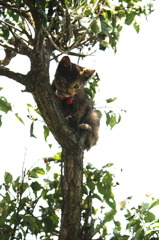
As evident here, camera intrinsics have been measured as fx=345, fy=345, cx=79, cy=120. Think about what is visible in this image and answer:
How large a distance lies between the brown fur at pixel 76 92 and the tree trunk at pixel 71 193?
1.17 m

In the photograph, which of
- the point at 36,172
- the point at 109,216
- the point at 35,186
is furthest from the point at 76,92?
the point at 109,216

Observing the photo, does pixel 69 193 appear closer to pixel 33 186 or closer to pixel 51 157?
pixel 33 186

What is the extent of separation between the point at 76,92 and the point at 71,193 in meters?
2.04

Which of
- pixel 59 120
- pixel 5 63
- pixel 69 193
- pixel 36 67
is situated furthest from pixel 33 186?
pixel 5 63

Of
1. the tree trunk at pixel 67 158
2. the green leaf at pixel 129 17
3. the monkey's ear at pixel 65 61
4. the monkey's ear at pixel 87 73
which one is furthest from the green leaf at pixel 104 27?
the monkey's ear at pixel 65 61

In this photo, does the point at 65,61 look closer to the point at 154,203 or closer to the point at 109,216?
the point at 109,216

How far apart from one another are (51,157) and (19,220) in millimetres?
1020

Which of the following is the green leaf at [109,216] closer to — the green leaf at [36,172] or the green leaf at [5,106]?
the green leaf at [36,172]

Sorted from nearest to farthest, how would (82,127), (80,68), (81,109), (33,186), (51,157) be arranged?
(33,186) → (51,157) → (82,127) → (81,109) → (80,68)

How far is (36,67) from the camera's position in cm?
310

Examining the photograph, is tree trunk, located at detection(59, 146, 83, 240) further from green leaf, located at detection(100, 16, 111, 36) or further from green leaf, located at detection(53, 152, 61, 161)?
green leaf, located at detection(100, 16, 111, 36)

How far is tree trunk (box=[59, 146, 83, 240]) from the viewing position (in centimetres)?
294

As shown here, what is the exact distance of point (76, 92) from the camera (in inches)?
189

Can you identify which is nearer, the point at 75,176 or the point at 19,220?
the point at 19,220
